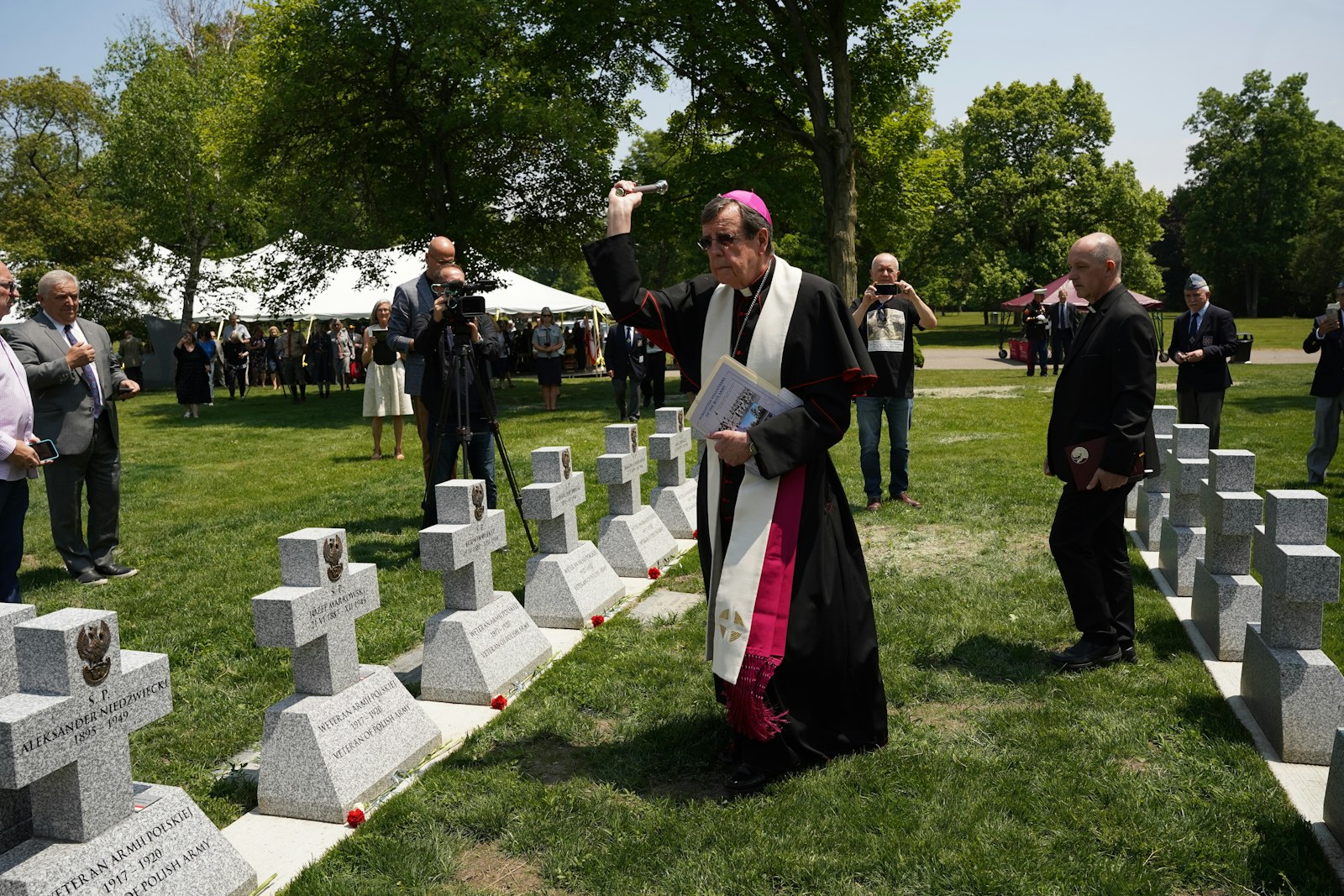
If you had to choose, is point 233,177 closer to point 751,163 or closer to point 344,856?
point 751,163

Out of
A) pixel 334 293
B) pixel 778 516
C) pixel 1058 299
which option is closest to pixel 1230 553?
pixel 778 516

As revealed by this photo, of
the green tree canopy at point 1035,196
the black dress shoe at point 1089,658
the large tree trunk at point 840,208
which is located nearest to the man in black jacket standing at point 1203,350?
the black dress shoe at point 1089,658

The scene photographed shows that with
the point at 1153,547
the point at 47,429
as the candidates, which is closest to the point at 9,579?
the point at 47,429

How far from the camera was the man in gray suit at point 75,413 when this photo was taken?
6.65 m

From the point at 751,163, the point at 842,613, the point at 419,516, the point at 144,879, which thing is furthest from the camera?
the point at 751,163

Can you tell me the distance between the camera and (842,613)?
4.10m

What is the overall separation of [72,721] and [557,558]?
351cm

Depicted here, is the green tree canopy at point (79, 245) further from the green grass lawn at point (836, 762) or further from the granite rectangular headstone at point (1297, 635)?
the granite rectangular headstone at point (1297, 635)

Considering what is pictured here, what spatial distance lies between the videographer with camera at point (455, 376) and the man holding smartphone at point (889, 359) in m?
2.83

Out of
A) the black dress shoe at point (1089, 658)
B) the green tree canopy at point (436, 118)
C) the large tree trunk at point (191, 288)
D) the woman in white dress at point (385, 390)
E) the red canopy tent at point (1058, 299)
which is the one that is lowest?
the black dress shoe at point (1089, 658)

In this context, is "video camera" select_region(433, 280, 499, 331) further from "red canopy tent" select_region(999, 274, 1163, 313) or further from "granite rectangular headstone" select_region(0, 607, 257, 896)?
"red canopy tent" select_region(999, 274, 1163, 313)

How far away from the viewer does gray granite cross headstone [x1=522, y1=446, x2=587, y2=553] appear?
6.00 m

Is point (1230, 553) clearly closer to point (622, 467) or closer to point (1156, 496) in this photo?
point (1156, 496)

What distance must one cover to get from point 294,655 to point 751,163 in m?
17.5
